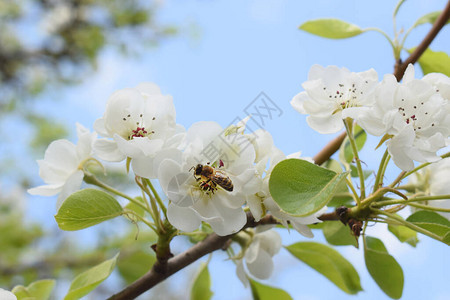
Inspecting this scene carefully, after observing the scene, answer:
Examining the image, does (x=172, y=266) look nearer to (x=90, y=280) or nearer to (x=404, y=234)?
(x=90, y=280)

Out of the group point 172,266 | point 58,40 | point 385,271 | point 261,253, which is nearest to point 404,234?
point 385,271

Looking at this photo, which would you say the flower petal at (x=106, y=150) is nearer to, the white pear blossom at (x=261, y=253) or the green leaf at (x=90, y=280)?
the green leaf at (x=90, y=280)

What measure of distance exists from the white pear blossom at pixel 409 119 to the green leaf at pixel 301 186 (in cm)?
6

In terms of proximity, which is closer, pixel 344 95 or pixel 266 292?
pixel 344 95

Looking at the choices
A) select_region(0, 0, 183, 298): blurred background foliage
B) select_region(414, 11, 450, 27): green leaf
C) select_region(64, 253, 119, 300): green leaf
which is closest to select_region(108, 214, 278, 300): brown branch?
select_region(64, 253, 119, 300): green leaf

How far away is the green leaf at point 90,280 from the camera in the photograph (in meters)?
0.55

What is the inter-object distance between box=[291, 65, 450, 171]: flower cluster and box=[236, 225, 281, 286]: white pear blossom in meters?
0.21

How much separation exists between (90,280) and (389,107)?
40 cm

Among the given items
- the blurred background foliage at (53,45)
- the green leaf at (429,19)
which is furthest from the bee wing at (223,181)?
the blurred background foliage at (53,45)

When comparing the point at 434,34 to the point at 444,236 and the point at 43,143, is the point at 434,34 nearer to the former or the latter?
the point at 444,236

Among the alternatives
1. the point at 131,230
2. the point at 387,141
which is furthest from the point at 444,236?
the point at 131,230

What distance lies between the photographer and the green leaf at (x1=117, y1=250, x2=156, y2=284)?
2.68 feet

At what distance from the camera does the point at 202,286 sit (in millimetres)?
817

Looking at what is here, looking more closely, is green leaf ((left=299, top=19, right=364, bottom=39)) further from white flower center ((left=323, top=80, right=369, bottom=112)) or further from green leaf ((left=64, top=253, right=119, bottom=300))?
green leaf ((left=64, top=253, right=119, bottom=300))
